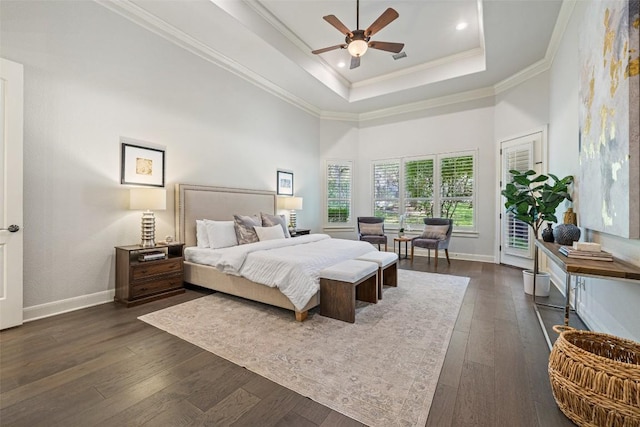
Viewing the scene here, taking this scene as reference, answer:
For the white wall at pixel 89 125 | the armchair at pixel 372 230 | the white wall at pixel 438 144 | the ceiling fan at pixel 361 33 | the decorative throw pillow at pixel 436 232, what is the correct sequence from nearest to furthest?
the white wall at pixel 89 125
the ceiling fan at pixel 361 33
the decorative throw pillow at pixel 436 232
the white wall at pixel 438 144
the armchair at pixel 372 230

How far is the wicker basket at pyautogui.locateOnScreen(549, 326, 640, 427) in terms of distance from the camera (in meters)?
1.25

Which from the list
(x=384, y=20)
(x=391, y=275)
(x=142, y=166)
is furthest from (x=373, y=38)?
(x=142, y=166)

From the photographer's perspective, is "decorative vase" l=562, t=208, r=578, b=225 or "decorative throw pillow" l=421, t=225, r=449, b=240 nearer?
"decorative vase" l=562, t=208, r=578, b=225

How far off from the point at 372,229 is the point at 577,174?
12.0 feet

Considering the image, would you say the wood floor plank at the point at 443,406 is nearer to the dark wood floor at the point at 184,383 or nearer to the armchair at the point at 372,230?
the dark wood floor at the point at 184,383

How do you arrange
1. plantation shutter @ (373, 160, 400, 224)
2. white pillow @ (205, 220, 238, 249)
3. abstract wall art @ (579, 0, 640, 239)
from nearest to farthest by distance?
abstract wall art @ (579, 0, 640, 239) < white pillow @ (205, 220, 238, 249) < plantation shutter @ (373, 160, 400, 224)

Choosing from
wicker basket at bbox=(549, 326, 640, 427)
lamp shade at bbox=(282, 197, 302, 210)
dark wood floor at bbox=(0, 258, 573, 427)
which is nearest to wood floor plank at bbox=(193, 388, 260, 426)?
dark wood floor at bbox=(0, 258, 573, 427)

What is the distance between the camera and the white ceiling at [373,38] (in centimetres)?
361

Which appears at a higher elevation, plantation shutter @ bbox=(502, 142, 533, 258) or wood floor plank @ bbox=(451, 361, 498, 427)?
plantation shutter @ bbox=(502, 142, 533, 258)

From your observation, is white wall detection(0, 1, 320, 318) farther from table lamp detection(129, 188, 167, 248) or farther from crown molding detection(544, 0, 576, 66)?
crown molding detection(544, 0, 576, 66)

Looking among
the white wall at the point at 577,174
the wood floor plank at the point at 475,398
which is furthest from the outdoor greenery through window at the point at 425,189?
the wood floor plank at the point at 475,398

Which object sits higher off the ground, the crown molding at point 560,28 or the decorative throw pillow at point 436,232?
the crown molding at point 560,28

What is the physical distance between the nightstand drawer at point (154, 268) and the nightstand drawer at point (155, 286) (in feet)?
0.28

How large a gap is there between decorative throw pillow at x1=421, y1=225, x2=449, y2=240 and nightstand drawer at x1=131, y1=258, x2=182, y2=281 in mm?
4555
